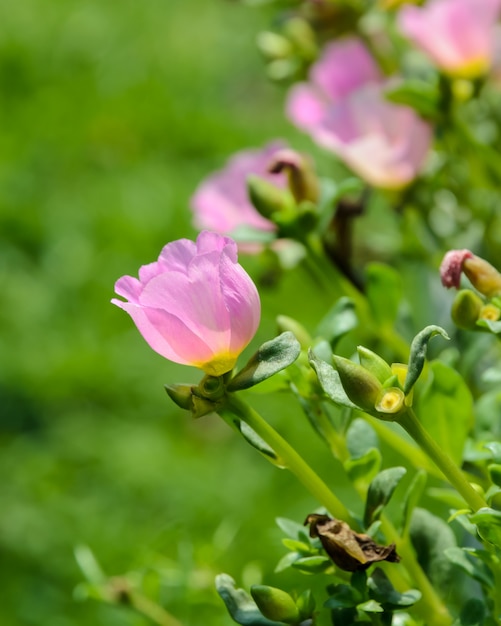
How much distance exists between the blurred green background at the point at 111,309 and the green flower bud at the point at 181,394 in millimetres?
202

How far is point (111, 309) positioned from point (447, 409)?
4.83ft

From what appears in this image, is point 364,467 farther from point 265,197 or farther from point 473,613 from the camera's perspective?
point 265,197

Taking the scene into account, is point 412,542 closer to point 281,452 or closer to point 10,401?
point 281,452

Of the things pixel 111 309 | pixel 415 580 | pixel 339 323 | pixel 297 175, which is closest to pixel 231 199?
pixel 297 175

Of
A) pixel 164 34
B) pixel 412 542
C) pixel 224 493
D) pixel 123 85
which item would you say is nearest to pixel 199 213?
pixel 412 542

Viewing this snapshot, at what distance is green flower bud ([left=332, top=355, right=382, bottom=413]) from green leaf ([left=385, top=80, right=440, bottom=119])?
0.95ft

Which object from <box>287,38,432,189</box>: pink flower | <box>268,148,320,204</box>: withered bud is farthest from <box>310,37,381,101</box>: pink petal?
<box>268,148,320,204</box>: withered bud

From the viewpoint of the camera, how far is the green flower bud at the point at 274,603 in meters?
0.41

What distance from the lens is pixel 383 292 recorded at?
0.59 metres

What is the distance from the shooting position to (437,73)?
2.31 ft

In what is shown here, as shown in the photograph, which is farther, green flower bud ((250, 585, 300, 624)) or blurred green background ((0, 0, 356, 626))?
blurred green background ((0, 0, 356, 626))

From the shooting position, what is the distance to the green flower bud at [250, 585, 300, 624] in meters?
0.41

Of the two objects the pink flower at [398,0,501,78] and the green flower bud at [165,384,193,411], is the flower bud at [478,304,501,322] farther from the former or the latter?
the pink flower at [398,0,501,78]

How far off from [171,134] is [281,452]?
2.10 m
